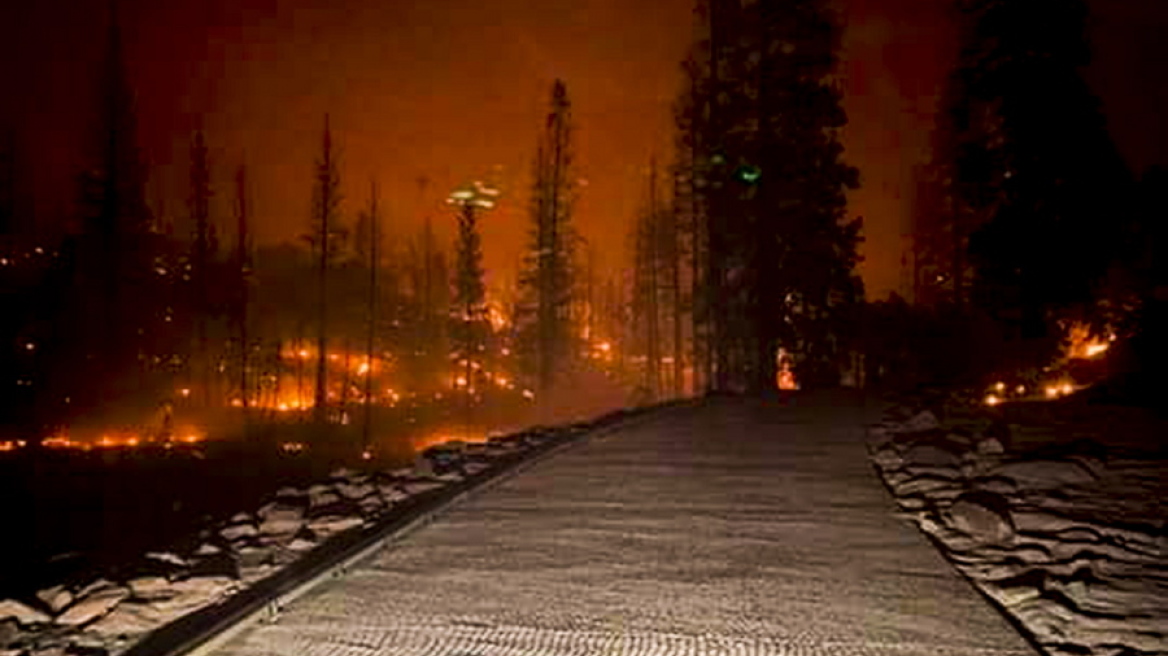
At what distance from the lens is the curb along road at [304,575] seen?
5117 mm

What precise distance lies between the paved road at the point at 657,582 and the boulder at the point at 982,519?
0.46 meters

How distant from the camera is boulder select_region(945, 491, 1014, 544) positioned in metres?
7.63

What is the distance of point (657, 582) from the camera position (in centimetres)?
633

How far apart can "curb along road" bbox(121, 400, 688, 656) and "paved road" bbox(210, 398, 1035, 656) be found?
0.39ft

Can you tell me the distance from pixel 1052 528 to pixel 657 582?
366 centimetres

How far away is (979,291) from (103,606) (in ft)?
79.5

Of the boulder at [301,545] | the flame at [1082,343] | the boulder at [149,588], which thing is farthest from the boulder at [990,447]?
the flame at [1082,343]

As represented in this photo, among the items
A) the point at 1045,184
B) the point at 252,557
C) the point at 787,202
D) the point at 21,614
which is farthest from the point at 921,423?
the point at 787,202

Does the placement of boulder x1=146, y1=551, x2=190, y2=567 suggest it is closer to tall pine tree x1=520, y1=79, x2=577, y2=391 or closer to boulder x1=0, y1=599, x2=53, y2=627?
boulder x1=0, y1=599, x2=53, y2=627

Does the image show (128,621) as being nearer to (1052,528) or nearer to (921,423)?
(1052,528)

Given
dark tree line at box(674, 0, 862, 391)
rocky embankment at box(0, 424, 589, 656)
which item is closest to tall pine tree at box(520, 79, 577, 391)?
dark tree line at box(674, 0, 862, 391)

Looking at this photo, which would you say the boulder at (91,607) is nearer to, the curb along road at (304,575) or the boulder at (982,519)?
the curb along road at (304,575)

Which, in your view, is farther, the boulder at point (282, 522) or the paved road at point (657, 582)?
the boulder at point (282, 522)

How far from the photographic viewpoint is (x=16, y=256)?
43688 millimetres
